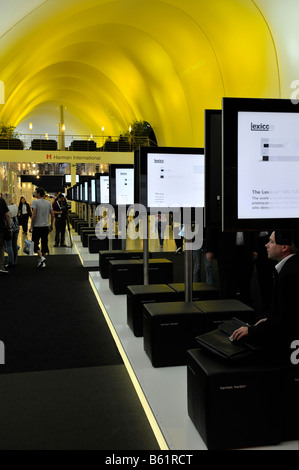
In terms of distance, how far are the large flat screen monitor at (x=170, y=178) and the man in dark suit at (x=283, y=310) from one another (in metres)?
1.76

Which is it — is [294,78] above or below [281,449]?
above

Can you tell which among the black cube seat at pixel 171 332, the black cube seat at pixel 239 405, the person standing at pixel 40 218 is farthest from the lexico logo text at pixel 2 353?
the person standing at pixel 40 218

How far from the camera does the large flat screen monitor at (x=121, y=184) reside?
7.30 m

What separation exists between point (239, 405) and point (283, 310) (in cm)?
53

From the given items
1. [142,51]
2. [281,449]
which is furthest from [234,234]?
[142,51]

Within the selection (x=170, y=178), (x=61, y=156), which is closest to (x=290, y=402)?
(x=170, y=178)

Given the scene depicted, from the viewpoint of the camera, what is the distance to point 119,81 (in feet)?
101

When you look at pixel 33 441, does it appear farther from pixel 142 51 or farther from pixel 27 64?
pixel 142 51

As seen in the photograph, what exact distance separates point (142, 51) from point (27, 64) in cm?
709

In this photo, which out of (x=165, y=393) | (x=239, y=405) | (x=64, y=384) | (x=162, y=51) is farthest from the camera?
(x=162, y=51)

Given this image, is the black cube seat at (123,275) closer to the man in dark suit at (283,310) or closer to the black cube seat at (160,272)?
the black cube seat at (160,272)

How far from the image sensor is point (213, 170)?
2.36 metres

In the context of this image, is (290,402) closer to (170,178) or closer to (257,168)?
(257,168)
